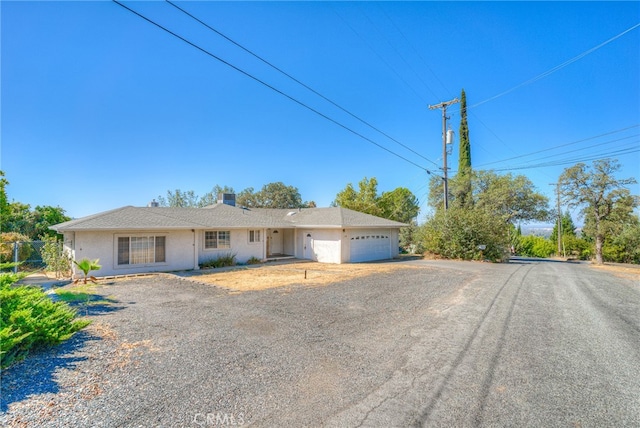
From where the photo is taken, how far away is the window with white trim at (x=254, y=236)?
17.7 meters

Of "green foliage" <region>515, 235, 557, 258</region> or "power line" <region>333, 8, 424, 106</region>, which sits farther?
"green foliage" <region>515, 235, 557, 258</region>

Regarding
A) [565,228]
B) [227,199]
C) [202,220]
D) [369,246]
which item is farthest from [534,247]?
[202,220]

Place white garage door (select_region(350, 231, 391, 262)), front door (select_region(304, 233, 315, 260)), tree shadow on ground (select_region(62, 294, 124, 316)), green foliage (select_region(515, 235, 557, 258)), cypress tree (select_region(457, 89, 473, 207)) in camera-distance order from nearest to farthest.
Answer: tree shadow on ground (select_region(62, 294, 124, 316))
white garage door (select_region(350, 231, 391, 262))
front door (select_region(304, 233, 315, 260))
cypress tree (select_region(457, 89, 473, 207))
green foliage (select_region(515, 235, 557, 258))

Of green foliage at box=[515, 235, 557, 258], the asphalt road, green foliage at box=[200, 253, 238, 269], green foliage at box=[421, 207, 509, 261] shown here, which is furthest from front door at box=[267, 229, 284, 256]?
green foliage at box=[515, 235, 557, 258]

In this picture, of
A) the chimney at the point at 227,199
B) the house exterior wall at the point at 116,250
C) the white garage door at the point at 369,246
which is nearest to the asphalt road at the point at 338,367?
the house exterior wall at the point at 116,250

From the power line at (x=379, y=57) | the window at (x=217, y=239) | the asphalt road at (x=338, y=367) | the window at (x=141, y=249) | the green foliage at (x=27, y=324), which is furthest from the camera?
the window at (x=217, y=239)

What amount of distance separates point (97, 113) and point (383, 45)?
14614 millimetres

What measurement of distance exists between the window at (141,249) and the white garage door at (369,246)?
1114cm

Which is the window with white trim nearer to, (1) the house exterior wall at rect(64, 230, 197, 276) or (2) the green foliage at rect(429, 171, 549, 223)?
(1) the house exterior wall at rect(64, 230, 197, 276)

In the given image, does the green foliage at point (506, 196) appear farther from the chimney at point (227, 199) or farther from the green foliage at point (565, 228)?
the chimney at point (227, 199)

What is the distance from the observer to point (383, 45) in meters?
12.0

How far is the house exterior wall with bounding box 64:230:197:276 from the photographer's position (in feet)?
40.5

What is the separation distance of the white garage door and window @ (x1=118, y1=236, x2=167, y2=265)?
1114 cm

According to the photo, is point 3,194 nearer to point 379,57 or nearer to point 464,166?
point 379,57
